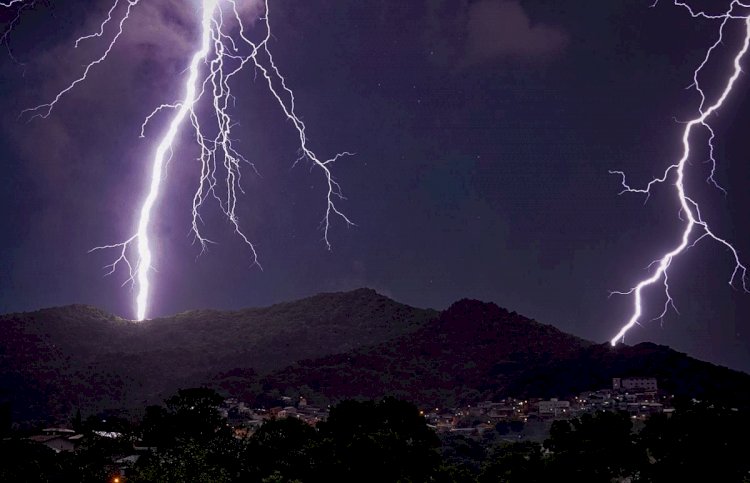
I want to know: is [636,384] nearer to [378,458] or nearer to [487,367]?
[487,367]

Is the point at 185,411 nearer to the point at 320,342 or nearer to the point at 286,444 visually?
the point at 286,444

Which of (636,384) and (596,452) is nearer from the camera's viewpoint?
(596,452)

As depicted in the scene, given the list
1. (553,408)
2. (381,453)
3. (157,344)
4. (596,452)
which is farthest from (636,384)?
(157,344)

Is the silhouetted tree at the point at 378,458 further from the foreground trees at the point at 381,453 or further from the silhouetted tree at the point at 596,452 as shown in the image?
the silhouetted tree at the point at 596,452

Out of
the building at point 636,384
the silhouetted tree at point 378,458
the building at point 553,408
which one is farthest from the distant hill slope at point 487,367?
the silhouetted tree at point 378,458

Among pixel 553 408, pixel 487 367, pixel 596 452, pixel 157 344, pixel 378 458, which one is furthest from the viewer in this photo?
pixel 157 344

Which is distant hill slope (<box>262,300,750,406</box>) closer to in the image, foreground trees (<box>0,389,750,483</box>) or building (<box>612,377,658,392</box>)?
building (<box>612,377,658,392</box>)

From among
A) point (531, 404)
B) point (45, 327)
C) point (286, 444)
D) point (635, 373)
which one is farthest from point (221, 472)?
point (45, 327)
